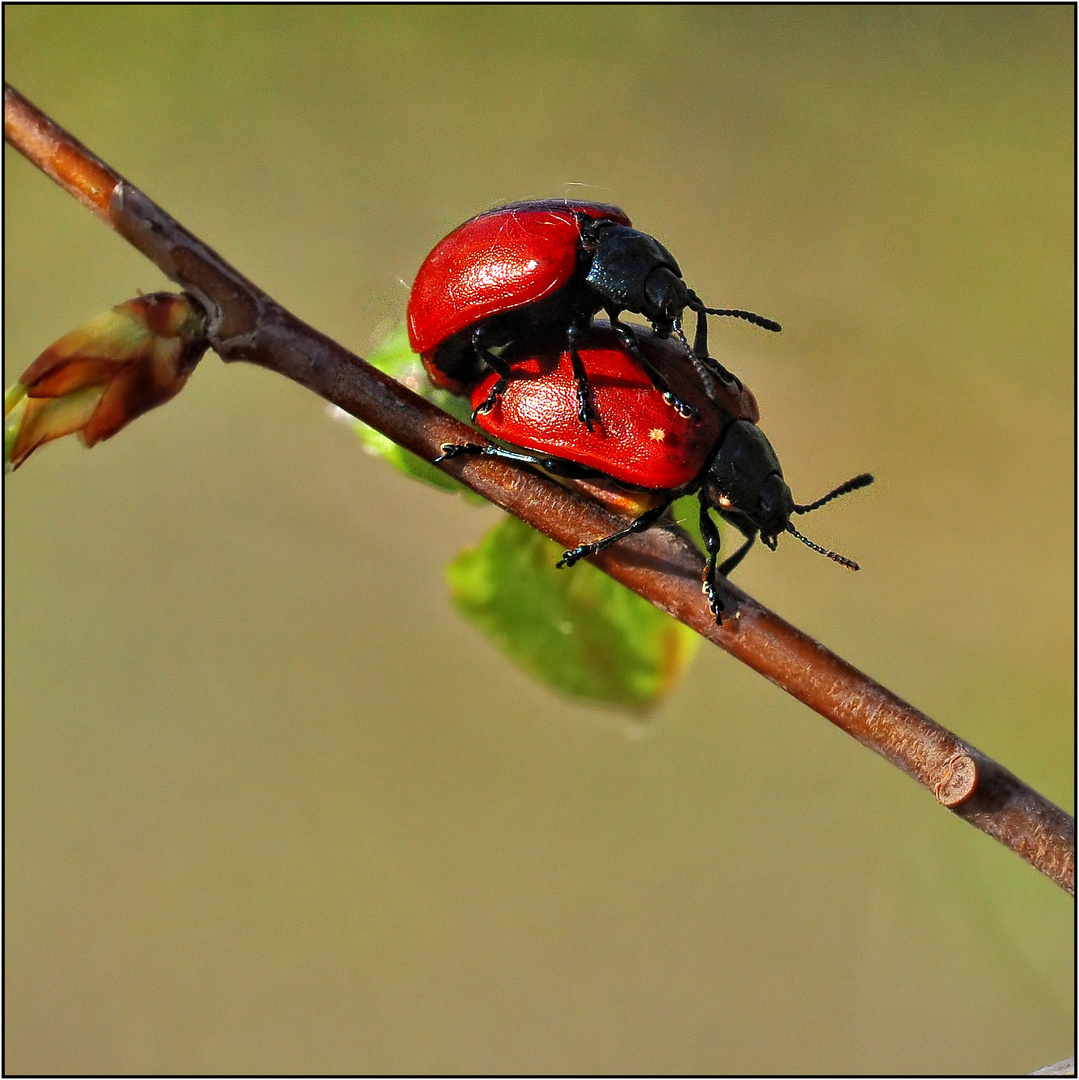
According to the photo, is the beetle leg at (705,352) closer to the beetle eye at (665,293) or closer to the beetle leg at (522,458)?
the beetle eye at (665,293)

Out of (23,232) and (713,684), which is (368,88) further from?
(713,684)

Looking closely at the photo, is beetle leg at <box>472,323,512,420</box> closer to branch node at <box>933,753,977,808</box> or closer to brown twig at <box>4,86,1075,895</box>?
brown twig at <box>4,86,1075,895</box>

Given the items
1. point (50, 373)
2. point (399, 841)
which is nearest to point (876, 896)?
point (399, 841)

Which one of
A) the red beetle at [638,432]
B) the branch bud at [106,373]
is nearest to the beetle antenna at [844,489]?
the red beetle at [638,432]

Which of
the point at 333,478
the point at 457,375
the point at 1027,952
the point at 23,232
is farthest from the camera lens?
the point at 23,232

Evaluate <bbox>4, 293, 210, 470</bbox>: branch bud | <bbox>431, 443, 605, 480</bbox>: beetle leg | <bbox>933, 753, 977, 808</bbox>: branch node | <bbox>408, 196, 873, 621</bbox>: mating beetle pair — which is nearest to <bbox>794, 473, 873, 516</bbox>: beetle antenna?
<bbox>408, 196, 873, 621</bbox>: mating beetle pair

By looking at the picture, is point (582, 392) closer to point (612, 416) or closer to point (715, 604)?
point (612, 416)
